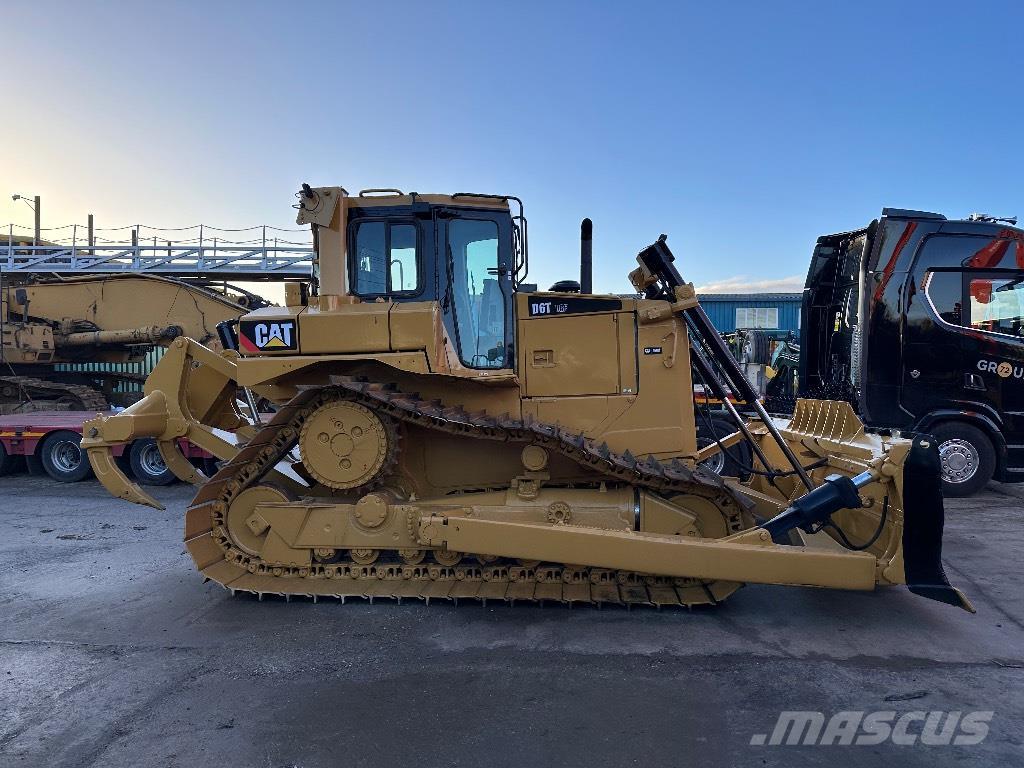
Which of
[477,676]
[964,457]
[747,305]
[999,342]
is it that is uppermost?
[747,305]

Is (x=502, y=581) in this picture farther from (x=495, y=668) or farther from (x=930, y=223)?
(x=930, y=223)

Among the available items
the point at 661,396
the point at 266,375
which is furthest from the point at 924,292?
the point at 266,375

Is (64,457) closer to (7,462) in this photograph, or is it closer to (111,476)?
(7,462)

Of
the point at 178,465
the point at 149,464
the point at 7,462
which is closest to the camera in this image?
the point at 178,465

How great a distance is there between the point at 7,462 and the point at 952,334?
14.6 metres

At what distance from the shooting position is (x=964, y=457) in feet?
28.8

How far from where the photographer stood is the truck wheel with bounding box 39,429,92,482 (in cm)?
1073

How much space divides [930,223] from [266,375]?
8.53 meters

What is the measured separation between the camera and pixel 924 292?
8.73 metres

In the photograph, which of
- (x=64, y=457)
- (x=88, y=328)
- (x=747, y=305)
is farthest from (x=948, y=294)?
(x=747, y=305)

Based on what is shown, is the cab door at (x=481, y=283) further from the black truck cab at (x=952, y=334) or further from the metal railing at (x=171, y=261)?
the metal railing at (x=171, y=261)

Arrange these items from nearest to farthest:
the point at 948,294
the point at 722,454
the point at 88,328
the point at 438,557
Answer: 1. the point at 438,557
2. the point at 948,294
3. the point at 722,454
4. the point at 88,328

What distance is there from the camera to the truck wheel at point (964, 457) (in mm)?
8695

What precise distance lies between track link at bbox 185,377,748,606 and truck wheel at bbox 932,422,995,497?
558 cm
